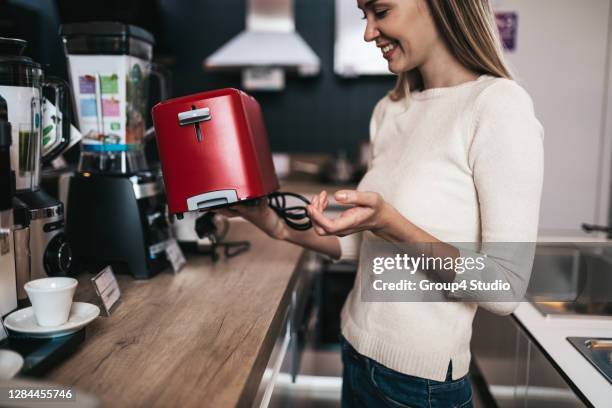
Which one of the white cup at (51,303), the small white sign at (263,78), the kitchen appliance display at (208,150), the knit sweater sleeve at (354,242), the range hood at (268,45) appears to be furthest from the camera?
the small white sign at (263,78)

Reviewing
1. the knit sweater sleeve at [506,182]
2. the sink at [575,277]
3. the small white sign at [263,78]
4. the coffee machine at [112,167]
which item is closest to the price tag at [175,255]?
the coffee machine at [112,167]

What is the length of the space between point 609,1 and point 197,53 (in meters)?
2.41

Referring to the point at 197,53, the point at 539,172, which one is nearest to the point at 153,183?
the point at 539,172

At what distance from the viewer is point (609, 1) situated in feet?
7.78

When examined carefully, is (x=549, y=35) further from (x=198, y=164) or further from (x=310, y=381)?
(x=198, y=164)

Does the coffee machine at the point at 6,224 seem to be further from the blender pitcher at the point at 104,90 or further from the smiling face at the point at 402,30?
the smiling face at the point at 402,30

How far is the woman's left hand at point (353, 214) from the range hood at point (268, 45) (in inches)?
91.4

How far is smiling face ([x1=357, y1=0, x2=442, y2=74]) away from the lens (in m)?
0.83

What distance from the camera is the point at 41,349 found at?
1.98 feet

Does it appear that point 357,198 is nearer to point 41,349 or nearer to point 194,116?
point 194,116

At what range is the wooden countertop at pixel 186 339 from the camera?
1.85ft

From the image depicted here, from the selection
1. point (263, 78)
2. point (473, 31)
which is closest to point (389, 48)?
point (473, 31)

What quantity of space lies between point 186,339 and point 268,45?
2.58m

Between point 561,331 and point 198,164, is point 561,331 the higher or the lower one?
the lower one
